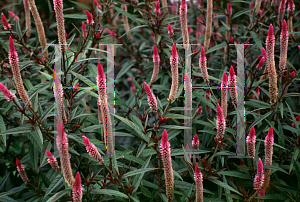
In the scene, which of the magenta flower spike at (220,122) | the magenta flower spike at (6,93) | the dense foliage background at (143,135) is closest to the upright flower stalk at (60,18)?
the dense foliage background at (143,135)

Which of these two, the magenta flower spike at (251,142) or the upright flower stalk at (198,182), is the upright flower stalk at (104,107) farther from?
the magenta flower spike at (251,142)

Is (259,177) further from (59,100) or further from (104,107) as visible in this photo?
(59,100)

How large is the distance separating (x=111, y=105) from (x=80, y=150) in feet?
1.53

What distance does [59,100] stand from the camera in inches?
57.5

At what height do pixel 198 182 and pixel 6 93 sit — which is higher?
pixel 6 93

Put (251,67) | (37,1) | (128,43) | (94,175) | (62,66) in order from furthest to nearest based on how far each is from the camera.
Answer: (37,1) → (128,43) → (251,67) → (62,66) → (94,175)

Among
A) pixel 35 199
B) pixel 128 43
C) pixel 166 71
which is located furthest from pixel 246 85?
pixel 35 199

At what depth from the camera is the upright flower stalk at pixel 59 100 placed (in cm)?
142

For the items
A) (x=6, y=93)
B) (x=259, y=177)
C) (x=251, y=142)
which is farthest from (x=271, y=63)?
(x=6, y=93)

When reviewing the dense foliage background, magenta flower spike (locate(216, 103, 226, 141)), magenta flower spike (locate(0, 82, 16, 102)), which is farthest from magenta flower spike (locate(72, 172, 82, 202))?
magenta flower spike (locate(216, 103, 226, 141))

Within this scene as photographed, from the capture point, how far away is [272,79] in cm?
170

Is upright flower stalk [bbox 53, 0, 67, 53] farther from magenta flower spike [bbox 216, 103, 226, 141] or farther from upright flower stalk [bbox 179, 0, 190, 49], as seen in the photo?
magenta flower spike [bbox 216, 103, 226, 141]

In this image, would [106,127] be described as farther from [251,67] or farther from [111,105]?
[251,67]

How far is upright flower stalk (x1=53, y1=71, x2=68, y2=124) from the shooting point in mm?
1417
